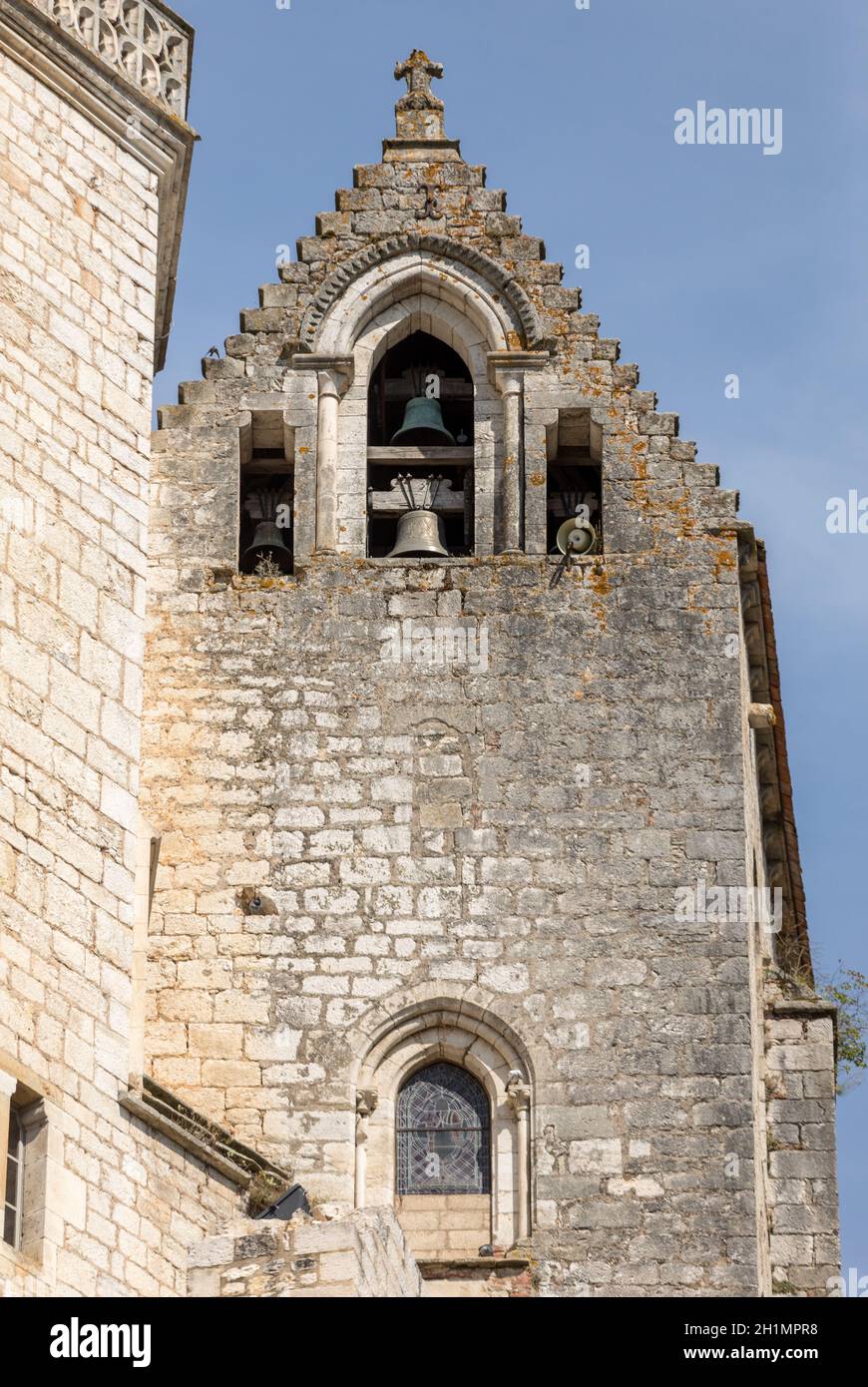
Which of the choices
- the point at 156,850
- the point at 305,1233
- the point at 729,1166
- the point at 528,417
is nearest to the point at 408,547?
the point at 528,417

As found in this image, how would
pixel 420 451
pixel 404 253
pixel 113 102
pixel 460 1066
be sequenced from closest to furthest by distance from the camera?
1. pixel 113 102
2. pixel 460 1066
3. pixel 420 451
4. pixel 404 253

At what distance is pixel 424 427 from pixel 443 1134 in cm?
454

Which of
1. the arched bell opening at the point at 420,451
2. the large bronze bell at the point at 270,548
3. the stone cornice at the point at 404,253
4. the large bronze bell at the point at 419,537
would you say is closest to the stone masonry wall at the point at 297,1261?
the large bronze bell at the point at 419,537

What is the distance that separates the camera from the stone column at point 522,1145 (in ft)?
73.6

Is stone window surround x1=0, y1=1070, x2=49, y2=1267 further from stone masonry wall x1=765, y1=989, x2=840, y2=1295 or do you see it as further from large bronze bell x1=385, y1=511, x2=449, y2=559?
large bronze bell x1=385, y1=511, x2=449, y2=559

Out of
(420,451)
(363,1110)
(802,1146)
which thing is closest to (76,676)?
(363,1110)

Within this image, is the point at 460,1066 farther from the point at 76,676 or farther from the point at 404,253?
the point at 404,253

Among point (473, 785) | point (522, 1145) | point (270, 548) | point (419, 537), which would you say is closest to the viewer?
point (522, 1145)

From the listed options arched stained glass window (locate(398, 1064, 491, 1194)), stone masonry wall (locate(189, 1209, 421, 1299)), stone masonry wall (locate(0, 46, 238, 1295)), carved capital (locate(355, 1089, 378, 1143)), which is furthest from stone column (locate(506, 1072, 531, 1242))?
stone masonry wall (locate(189, 1209, 421, 1299))

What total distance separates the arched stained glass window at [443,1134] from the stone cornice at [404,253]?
4683 millimetres

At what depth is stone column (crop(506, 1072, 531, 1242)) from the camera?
22438 mm

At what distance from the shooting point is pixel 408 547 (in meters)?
24.4

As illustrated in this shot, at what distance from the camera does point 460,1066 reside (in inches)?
905
